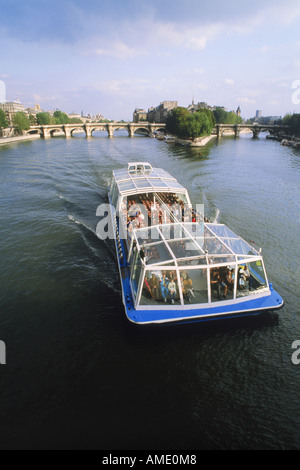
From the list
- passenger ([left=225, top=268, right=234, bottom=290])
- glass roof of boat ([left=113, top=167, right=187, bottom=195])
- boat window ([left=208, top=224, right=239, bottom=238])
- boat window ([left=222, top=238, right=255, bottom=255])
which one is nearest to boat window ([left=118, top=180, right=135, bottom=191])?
glass roof of boat ([left=113, top=167, right=187, bottom=195])

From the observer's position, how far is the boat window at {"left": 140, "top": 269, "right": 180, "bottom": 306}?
34.2 ft

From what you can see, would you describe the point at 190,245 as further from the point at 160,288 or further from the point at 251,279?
the point at 251,279

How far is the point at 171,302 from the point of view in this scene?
1048 cm

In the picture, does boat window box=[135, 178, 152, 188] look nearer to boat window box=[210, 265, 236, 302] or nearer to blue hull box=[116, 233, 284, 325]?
boat window box=[210, 265, 236, 302]

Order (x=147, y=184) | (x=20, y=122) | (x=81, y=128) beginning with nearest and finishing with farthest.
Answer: (x=147, y=184), (x=20, y=122), (x=81, y=128)

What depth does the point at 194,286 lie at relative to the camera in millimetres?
11047

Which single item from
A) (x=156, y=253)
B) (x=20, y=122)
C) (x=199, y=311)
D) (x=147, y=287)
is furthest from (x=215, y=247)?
(x=20, y=122)

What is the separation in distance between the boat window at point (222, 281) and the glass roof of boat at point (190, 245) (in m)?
0.39

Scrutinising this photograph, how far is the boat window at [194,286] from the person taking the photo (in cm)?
1062

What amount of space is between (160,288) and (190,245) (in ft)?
7.95

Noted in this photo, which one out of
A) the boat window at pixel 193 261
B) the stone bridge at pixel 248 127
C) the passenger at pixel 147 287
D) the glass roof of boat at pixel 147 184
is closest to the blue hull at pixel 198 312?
the passenger at pixel 147 287

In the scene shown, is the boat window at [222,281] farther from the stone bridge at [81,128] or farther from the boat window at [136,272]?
the stone bridge at [81,128]
